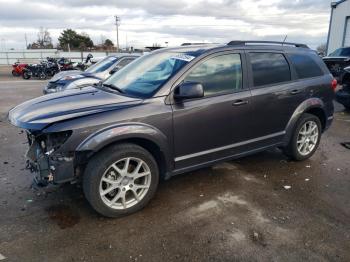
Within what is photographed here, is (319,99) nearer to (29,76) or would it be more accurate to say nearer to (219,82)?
(219,82)

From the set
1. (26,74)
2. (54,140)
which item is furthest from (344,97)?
(26,74)

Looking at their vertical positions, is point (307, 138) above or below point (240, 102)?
below

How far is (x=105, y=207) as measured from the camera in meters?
3.47

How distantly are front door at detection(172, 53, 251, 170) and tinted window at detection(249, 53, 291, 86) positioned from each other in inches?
9.8

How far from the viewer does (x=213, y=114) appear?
3986 mm

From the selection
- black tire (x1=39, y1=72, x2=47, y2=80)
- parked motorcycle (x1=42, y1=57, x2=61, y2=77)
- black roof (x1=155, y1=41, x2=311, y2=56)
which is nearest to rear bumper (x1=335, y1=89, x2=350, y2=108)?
black roof (x1=155, y1=41, x2=311, y2=56)

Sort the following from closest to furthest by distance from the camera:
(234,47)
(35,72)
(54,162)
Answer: (54,162) → (234,47) → (35,72)

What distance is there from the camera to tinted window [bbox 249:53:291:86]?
14.5ft

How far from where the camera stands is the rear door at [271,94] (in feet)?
14.5

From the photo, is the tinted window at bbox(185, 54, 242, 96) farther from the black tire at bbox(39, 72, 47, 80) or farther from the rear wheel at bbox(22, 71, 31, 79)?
the rear wheel at bbox(22, 71, 31, 79)

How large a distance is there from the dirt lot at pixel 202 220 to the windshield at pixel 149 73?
1323mm

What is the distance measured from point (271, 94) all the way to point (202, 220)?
2.02 m

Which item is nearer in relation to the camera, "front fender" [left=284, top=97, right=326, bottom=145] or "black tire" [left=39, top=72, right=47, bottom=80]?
"front fender" [left=284, top=97, right=326, bottom=145]

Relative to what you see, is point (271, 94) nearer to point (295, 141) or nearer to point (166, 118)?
point (295, 141)
